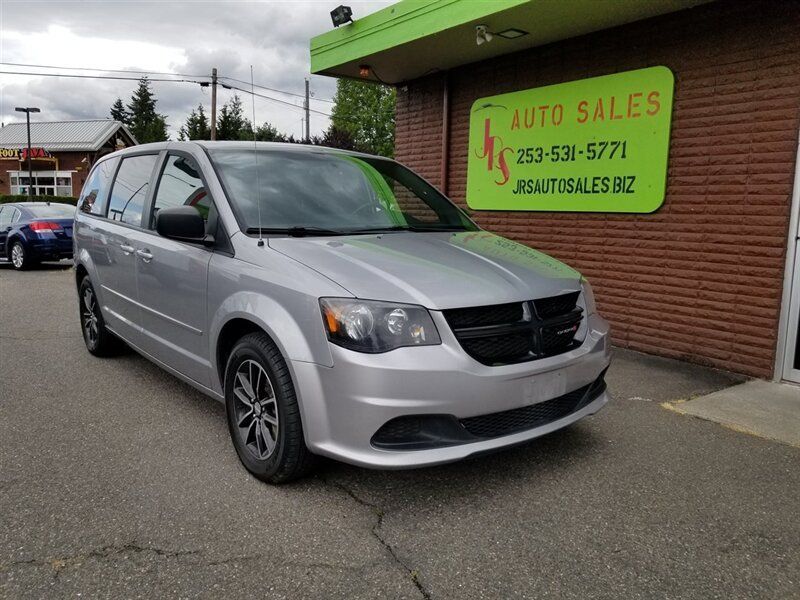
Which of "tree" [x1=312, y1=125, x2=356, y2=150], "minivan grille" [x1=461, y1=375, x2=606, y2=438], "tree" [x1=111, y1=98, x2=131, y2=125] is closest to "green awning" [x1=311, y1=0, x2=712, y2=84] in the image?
"minivan grille" [x1=461, y1=375, x2=606, y2=438]

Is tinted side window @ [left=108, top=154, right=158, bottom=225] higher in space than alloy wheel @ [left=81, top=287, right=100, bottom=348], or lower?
higher

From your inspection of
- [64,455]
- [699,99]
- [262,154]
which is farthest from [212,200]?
[699,99]

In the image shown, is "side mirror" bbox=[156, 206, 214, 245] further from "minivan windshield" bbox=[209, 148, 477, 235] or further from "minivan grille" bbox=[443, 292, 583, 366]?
"minivan grille" bbox=[443, 292, 583, 366]

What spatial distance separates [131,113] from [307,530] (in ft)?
325

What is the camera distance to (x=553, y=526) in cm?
281

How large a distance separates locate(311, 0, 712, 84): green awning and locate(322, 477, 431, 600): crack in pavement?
4464 mm

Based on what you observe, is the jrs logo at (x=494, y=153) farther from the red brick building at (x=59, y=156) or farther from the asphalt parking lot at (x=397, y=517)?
the red brick building at (x=59, y=156)

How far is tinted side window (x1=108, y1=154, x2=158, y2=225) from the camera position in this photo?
4.56 meters

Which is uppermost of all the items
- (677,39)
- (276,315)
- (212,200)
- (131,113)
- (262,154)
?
(131,113)

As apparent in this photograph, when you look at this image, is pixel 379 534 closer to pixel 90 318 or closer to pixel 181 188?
pixel 181 188

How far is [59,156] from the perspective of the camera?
4231cm

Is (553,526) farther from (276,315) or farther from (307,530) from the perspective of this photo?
(276,315)

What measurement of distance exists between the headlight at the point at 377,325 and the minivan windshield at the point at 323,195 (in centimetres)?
89

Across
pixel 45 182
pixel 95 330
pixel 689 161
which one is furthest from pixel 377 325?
pixel 45 182
